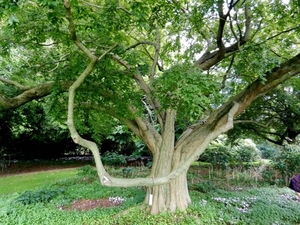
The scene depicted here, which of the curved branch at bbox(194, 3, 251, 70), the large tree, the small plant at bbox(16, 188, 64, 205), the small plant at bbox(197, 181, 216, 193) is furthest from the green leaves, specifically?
the small plant at bbox(16, 188, 64, 205)

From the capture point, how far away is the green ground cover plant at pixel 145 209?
4332mm

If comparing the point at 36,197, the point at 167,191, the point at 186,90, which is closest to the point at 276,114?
the point at 167,191

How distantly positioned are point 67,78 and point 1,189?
5.73 metres

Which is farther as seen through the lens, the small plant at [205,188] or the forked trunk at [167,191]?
the small plant at [205,188]

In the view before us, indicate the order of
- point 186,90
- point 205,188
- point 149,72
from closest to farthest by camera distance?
point 186,90, point 149,72, point 205,188

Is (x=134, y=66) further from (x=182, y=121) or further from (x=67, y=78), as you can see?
(x=182, y=121)

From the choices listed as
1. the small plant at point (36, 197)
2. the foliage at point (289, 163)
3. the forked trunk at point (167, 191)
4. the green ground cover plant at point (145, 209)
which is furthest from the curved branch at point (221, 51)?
the foliage at point (289, 163)

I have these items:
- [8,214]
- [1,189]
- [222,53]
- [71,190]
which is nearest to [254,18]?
[222,53]

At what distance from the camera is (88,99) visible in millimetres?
4965

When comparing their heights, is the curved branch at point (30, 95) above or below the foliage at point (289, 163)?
above

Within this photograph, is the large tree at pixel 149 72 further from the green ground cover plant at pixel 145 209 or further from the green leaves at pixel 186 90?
the green ground cover plant at pixel 145 209

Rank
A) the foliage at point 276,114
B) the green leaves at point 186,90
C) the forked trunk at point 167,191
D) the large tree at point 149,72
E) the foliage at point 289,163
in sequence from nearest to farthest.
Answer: the green leaves at point 186,90 < the large tree at point 149,72 < the forked trunk at point 167,191 < the foliage at point 289,163 < the foliage at point 276,114

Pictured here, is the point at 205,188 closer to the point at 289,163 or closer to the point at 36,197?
the point at 289,163

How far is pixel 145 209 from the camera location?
4.66m
